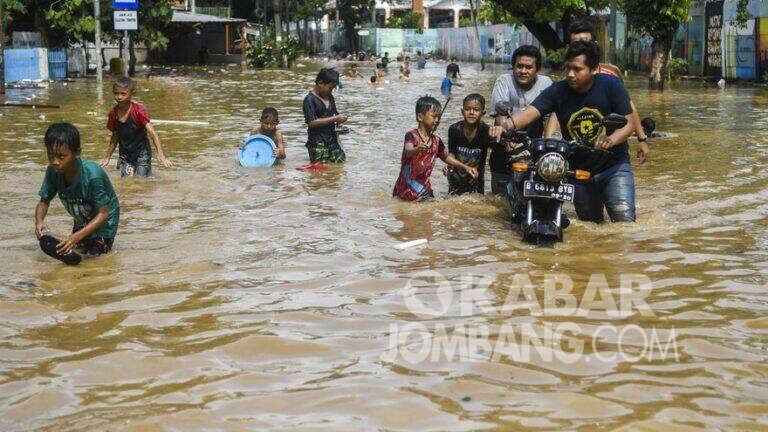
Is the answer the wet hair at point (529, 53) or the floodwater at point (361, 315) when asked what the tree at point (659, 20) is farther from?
the wet hair at point (529, 53)

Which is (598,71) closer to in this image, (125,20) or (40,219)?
(40,219)

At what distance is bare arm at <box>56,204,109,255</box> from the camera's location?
21.4 feet

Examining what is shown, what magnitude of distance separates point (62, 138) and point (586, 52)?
367cm

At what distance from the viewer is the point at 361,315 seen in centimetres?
550

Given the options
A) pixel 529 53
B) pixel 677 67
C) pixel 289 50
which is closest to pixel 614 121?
pixel 529 53

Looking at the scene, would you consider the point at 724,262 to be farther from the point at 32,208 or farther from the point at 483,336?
the point at 32,208

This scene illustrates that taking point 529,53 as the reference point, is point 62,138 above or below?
below

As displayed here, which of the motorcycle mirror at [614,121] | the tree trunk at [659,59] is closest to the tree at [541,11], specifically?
the tree trunk at [659,59]

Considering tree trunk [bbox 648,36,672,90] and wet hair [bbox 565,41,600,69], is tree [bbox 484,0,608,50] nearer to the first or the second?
tree trunk [bbox 648,36,672,90]

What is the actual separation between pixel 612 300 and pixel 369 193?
482 cm

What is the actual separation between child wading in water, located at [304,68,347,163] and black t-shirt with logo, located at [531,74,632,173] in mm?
4070

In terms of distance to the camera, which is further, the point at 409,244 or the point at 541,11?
the point at 541,11

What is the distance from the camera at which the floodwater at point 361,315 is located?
411cm

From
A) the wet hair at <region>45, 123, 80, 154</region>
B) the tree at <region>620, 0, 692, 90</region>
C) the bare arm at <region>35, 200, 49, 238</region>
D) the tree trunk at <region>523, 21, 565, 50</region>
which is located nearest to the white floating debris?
the wet hair at <region>45, 123, 80, 154</region>
